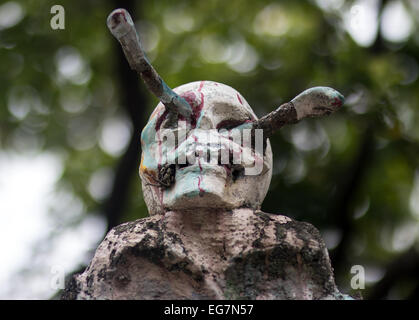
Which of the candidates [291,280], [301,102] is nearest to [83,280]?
[291,280]

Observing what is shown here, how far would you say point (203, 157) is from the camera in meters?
2.70

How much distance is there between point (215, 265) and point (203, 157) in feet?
1.39

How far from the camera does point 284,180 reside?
200 inches

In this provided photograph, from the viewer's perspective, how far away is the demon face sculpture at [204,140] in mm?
2660

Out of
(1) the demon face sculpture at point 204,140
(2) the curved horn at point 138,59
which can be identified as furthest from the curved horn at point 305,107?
(2) the curved horn at point 138,59

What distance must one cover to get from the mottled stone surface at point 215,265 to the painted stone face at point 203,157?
0.12 metres

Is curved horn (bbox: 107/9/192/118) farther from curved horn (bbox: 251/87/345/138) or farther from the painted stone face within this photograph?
curved horn (bbox: 251/87/345/138)

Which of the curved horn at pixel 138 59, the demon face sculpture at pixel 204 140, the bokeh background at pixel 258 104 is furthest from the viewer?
the bokeh background at pixel 258 104

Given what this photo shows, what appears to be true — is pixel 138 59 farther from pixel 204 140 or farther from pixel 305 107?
pixel 305 107

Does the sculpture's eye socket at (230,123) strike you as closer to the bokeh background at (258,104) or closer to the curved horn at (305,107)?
the curved horn at (305,107)

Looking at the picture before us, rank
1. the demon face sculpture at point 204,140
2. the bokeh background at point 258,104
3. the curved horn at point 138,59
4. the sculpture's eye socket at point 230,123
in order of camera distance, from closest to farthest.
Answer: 1. the curved horn at point 138,59
2. the demon face sculpture at point 204,140
3. the sculpture's eye socket at point 230,123
4. the bokeh background at point 258,104

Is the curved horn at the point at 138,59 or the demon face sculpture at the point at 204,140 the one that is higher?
the curved horn at the point at 138,59

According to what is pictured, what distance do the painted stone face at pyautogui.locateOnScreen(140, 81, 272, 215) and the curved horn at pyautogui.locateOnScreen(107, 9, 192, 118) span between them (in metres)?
0.06

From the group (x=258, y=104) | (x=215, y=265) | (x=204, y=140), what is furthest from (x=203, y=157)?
(x=258, y=104)
